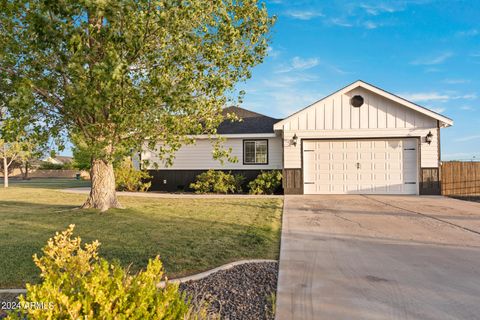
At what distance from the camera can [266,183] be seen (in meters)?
15.6

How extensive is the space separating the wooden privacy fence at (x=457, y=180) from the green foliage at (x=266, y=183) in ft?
24.9

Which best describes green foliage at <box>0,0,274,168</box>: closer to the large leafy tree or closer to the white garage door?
the large leafy tree

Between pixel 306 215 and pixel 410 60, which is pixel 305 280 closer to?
pixel 306 215

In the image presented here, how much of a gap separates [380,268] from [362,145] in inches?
449

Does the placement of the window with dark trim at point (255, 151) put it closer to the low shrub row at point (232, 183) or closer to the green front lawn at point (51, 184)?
the low shrub row at point (232, 183)

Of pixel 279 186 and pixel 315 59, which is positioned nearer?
pixel 279 186

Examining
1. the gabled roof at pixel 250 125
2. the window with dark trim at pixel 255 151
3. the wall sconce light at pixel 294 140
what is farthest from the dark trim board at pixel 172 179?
the wall sconce light at pixel 294 140

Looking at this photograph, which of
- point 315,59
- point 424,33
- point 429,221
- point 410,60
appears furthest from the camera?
point 410,60

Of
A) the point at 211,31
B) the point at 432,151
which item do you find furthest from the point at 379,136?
the point at 211,31

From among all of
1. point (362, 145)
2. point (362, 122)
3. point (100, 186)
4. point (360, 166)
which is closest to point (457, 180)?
point (360, 166)

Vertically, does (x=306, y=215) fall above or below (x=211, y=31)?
below

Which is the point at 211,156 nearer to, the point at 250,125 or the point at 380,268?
the point at 250,125

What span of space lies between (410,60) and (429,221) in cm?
1420

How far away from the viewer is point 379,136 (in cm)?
1452
